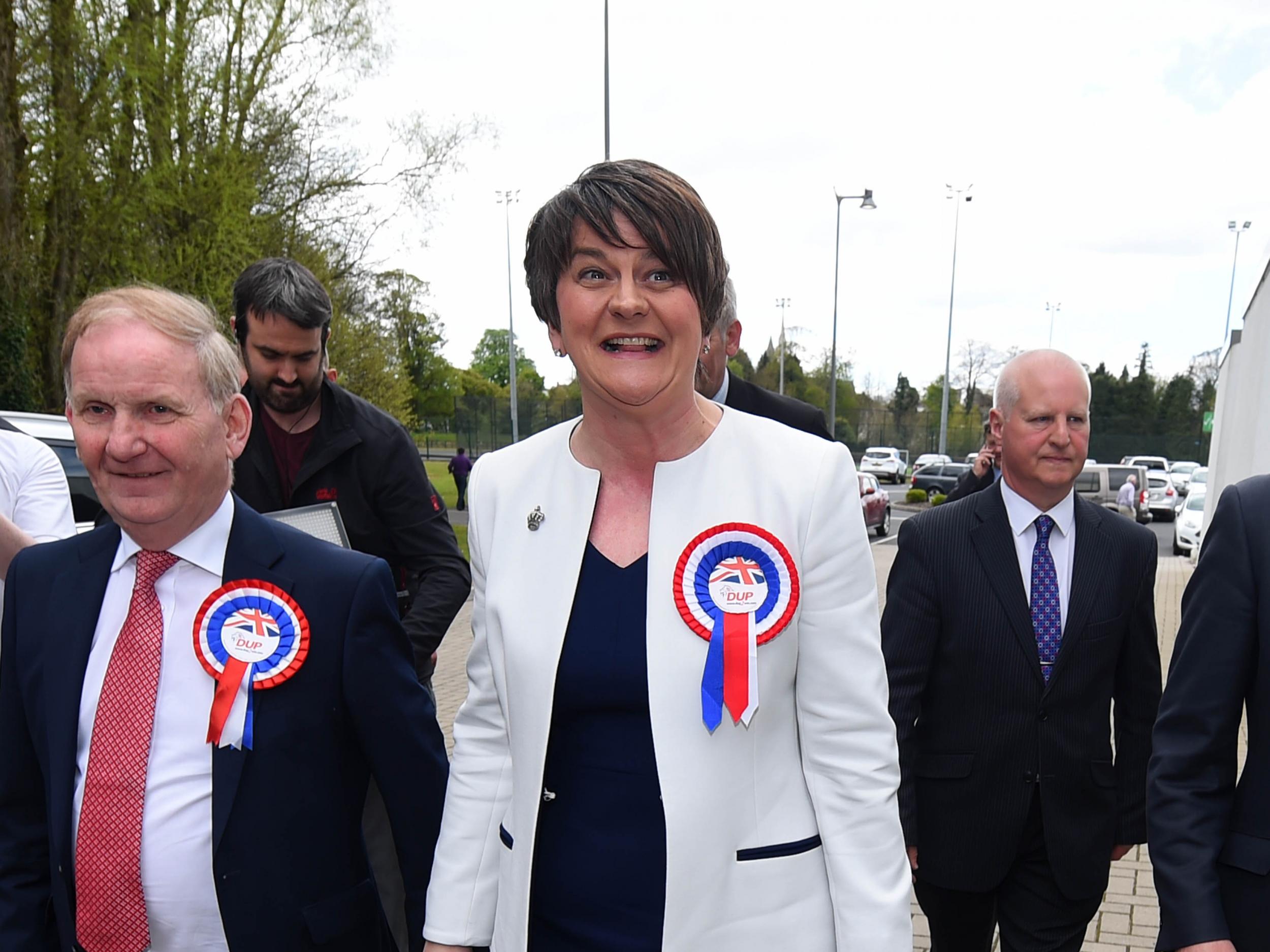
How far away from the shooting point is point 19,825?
1.95 meters

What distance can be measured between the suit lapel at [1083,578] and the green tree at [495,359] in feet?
327

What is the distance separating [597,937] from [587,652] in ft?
1.52

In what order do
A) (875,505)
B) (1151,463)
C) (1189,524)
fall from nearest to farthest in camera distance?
1. (1189,524)
2. (875,505)
3. (1151,463)

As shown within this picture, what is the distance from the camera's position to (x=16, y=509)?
2887 millimetres

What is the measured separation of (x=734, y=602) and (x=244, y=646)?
0.87 metres

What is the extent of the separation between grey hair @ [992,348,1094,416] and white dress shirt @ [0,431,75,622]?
8.61ft

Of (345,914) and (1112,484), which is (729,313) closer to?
(345,914)

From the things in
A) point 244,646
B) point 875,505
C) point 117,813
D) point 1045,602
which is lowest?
point 875,505

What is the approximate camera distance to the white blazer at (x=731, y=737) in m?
1.63

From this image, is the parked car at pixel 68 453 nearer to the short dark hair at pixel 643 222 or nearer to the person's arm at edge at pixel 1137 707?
the short dark hair at pixel 643 222

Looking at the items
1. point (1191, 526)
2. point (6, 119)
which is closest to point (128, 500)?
point (6, 119)

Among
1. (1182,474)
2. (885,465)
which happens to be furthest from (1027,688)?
(885,465)

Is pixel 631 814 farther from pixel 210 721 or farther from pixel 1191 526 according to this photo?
pixel 1191 526

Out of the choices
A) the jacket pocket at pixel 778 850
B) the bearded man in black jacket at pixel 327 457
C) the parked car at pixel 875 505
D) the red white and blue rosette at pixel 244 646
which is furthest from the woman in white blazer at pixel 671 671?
the parked car at pixel 875 505
